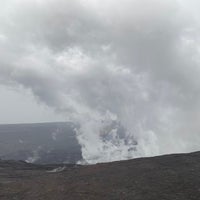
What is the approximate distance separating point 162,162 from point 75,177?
35.1 ft

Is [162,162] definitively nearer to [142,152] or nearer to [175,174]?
[175,174]

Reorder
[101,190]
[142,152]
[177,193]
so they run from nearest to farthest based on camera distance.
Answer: [177,193], [101,190], [142,152]

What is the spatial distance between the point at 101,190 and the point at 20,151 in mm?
118138

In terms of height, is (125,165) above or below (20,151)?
below

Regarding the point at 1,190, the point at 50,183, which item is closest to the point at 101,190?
the point at 50,183

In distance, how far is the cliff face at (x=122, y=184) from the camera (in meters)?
24.0

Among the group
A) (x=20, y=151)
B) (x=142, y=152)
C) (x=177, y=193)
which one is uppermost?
(x=20, y=151)

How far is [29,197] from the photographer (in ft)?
85.2

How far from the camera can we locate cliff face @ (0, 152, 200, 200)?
24031 millimetres

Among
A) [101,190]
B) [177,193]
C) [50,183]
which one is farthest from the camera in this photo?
[50,183]

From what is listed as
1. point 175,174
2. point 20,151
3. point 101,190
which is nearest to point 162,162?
point 175,174

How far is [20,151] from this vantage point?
5408 inches

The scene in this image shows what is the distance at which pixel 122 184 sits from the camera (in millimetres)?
27172

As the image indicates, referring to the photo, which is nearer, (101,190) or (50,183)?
(101,190)
